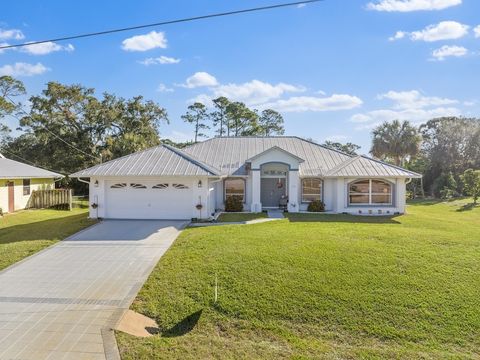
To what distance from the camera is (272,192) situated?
73.2 ft

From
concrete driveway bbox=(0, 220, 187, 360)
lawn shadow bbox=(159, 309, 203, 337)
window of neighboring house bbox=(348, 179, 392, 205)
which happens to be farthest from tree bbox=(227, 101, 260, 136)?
lawn shadow bbox=(159, 309, 203, 337)

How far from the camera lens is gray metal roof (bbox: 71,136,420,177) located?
688 inches

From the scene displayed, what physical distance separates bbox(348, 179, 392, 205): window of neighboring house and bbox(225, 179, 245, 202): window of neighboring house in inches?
267

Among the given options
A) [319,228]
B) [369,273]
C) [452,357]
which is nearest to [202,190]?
[319,228]

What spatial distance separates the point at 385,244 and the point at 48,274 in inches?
431

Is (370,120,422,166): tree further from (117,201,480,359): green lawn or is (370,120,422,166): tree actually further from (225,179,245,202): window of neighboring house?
(117,201,480,359): green lawn

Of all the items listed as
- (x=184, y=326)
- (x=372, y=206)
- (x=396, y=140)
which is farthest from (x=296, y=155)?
(x=396, y=140)

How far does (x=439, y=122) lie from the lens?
4581 cm

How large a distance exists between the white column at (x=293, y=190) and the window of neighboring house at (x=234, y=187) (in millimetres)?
3182

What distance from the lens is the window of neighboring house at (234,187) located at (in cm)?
2195

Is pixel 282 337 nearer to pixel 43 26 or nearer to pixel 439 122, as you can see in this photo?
pixel 43 26

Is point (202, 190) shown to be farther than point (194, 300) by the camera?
Yes

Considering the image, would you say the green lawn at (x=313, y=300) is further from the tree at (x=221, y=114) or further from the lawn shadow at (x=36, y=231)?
the tree at (x=221, y=114)

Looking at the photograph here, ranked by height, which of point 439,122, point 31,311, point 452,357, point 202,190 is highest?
point 439,122
